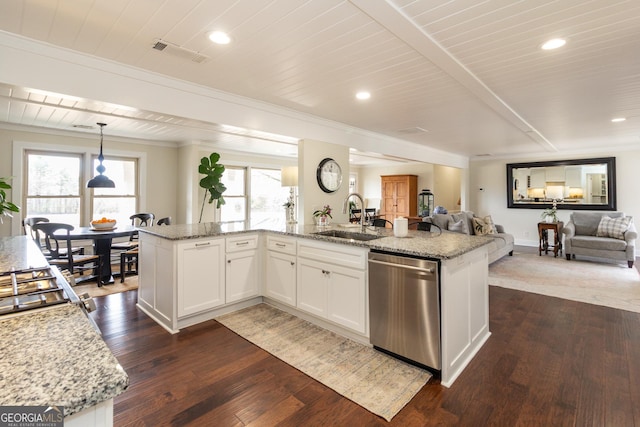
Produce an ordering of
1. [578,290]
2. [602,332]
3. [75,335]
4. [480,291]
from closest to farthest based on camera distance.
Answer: [75,335] < [480,291] < [602,332] < [578,290]

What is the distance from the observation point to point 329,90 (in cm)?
340

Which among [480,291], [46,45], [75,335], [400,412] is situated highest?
[46,45]

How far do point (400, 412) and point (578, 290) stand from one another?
12.8 ft

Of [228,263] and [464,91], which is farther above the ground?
[464,91]

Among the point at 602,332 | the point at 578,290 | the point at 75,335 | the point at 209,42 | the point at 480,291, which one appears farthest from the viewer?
the point at 578,290

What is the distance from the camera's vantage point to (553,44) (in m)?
2.38

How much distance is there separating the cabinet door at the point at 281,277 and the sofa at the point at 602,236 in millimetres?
6049

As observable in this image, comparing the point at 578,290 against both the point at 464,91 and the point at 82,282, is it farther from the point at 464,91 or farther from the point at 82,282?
the point at 82,282

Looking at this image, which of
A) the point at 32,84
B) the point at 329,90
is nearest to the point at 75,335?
the point at 32,84

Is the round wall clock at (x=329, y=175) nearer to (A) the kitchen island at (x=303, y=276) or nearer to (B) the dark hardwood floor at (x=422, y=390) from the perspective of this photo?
(A) the kitchen island at (x=303, y=276)

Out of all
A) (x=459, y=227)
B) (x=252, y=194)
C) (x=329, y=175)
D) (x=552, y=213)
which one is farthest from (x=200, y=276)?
(x=552, y=213)

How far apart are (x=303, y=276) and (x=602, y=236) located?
6.55 meters

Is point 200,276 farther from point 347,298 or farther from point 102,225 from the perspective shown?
point 102,225

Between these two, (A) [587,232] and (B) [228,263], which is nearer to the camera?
(B) [228,263]
